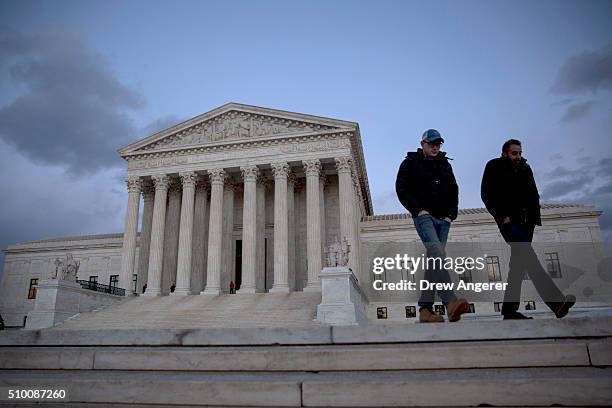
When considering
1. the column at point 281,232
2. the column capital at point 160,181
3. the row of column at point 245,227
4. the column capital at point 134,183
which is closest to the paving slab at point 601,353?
the row of column at point 245,227

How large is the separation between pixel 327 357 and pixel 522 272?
3.61 m

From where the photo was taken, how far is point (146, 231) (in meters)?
37.1

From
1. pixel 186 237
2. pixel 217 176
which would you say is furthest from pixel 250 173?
pixel 186 237

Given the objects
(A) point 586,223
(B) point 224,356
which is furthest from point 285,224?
(B) point 224,356

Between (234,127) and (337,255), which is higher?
(234,127)

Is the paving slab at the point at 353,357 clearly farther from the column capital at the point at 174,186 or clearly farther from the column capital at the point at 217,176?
the column capital at the point at 174,186

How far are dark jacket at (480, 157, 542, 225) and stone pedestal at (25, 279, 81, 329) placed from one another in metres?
26.3

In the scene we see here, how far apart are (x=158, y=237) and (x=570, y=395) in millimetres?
32546

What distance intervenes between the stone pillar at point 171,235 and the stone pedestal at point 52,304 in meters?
7.90

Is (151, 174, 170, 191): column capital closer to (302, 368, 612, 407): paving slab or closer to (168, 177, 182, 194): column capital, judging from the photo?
(168, 177, 182, 194): column capital

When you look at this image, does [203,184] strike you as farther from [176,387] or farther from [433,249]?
[176,387]

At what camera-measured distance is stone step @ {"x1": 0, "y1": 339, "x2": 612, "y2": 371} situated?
495cm

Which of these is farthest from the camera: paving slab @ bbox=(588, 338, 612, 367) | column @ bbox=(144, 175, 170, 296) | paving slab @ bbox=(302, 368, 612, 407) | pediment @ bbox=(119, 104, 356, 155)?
pediment @ bbox=(119, 104, 356, 155)

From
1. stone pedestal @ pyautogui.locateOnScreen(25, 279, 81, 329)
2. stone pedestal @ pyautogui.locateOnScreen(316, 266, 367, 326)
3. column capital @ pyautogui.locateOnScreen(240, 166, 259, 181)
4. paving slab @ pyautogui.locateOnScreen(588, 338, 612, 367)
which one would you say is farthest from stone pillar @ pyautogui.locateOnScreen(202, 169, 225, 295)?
paving slab @ pyautogui.locateOnScreen(588, 338, 612, 367)
